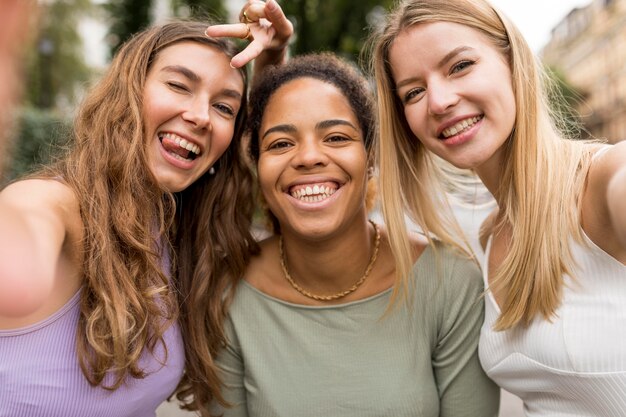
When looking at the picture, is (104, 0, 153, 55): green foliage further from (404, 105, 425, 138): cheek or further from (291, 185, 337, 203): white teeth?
(404, 105, 425, 138): cheek

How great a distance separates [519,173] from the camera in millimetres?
2301

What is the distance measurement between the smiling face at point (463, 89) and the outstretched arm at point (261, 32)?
2.41 ft

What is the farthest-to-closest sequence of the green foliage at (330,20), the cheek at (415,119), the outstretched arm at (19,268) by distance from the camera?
1. the green foliage at (330,20)
2. the cheek at (415,119)
3. the outstretched arm at (19,268)

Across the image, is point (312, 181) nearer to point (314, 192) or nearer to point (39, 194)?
point (314, 192)

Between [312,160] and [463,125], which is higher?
[463,125]

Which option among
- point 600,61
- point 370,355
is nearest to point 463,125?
point 370,355

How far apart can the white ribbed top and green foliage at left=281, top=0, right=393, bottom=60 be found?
1019 centimetres

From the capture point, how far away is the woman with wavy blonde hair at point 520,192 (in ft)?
6.72

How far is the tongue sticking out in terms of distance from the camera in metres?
2.52

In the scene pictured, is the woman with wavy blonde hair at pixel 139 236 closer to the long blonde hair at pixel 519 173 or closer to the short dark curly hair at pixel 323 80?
the short dark curly hair at pixel 323 80

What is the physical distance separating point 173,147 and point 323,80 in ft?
2.41

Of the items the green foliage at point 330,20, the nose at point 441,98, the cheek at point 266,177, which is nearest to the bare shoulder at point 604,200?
the nose at point 441,98

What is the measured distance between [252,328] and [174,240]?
1.81 feet

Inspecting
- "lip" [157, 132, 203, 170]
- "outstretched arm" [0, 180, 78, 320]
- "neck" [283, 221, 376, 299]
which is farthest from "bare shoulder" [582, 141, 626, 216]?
"outstretched arm" [0, 180, 78, 320]
